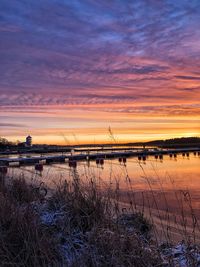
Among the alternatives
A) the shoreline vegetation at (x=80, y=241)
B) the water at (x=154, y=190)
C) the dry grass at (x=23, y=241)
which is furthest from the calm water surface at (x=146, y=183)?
the dry grass at (x=23, y=241)

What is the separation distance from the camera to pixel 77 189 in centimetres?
739

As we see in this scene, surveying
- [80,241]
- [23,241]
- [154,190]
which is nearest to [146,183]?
[154,190]

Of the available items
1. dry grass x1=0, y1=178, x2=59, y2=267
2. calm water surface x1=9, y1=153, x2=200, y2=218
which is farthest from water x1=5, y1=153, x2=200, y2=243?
dry grass x1=0, y1=178, x2=59, y2=267

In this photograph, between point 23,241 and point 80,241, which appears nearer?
point 23,241

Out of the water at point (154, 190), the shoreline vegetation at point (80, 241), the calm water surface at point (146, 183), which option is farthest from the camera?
the calm water surface at point (146, 183)

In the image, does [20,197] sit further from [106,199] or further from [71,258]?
[71,258]

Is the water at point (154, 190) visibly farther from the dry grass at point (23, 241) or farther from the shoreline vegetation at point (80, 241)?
the dry grass at point (23, 241)

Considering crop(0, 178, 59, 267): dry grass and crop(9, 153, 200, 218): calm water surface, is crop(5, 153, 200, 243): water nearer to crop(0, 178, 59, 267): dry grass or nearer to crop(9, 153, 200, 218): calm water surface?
crop(9, 153, 200, 218): calm water surface

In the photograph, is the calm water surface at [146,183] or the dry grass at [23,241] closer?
the dry grass at [23,241]

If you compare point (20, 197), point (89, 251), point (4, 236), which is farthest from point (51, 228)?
point (20, 197)

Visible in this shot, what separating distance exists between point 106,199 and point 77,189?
56 centimetres

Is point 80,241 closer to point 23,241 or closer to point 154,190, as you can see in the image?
point 23,241

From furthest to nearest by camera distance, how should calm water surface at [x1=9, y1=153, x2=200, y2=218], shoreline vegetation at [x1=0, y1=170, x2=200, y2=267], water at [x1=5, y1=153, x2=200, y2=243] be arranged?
calm water surface at [x1=9, y1=153, x2=200, y2=218] → water at [x1=5, y1=153, x2=200, y2=243] → shoreline vegetation at [x1=0, y1=170, x2=200, y2=267]

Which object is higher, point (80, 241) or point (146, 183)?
point (80, 241)
